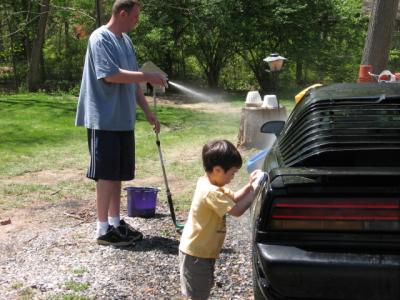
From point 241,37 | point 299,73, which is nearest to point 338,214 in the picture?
point 241,37

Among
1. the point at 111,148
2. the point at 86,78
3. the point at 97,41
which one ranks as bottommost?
the point at 111,148

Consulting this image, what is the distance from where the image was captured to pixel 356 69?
22016 mm

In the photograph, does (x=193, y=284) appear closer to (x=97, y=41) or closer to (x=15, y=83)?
(x=97, y=41)

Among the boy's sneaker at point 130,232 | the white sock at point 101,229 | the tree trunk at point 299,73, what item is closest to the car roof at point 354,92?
the boy's sneaker at point 130,232

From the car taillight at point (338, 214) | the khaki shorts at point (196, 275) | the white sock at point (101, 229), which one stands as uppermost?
the car taillight at point (338, 214)

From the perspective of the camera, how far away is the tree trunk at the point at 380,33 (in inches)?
404

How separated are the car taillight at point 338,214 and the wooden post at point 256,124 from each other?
263 inches

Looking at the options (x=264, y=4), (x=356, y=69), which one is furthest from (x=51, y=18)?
(x=356, y=69)

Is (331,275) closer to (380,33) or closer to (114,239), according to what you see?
(114,239)

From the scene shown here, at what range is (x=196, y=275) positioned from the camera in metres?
3.14

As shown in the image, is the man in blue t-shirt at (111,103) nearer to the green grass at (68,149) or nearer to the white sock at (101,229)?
the white sock at (101,229)

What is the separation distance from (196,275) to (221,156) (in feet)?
2.15

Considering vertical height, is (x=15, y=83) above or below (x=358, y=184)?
below

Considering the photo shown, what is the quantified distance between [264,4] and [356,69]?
4443 mm
